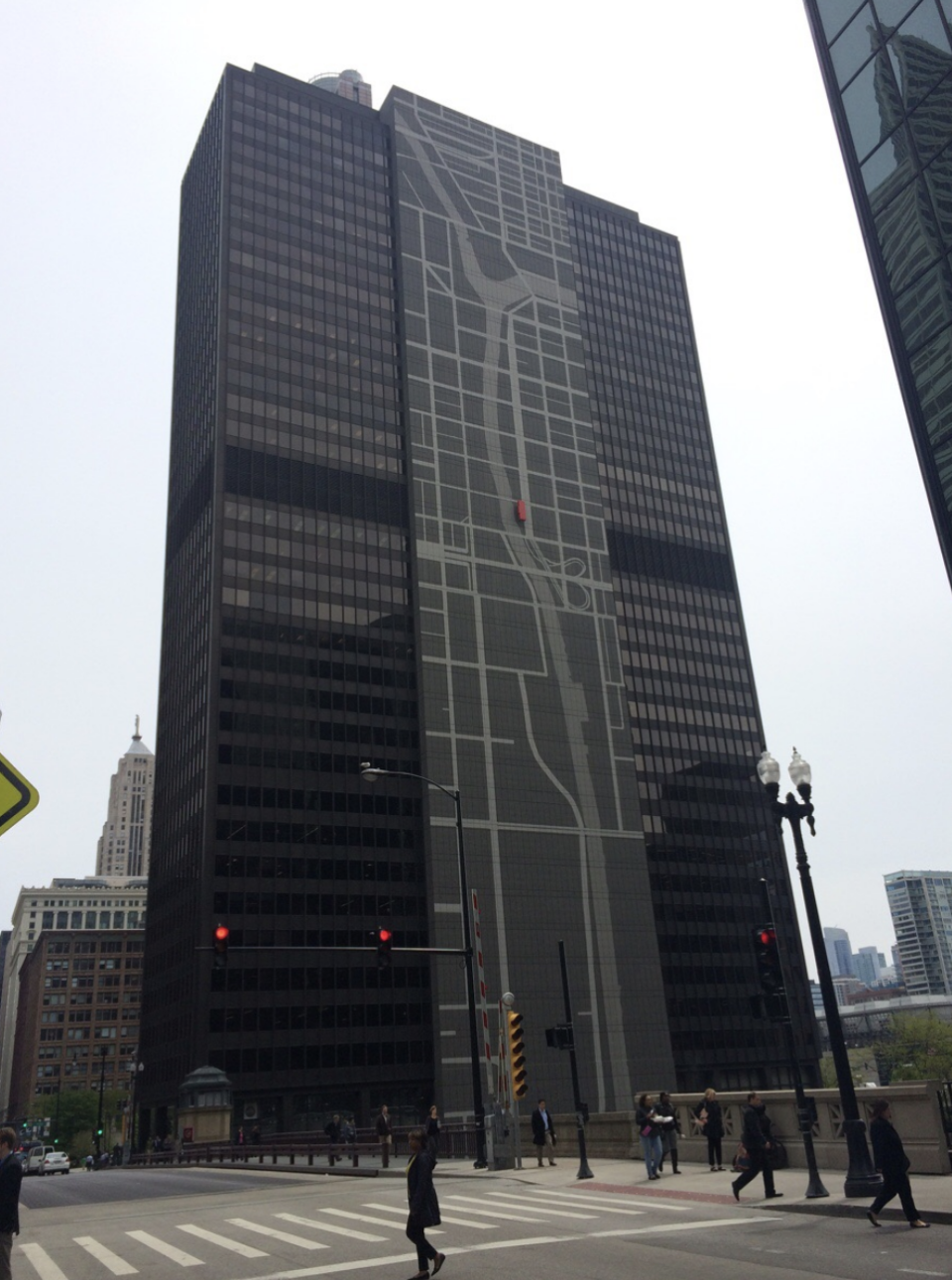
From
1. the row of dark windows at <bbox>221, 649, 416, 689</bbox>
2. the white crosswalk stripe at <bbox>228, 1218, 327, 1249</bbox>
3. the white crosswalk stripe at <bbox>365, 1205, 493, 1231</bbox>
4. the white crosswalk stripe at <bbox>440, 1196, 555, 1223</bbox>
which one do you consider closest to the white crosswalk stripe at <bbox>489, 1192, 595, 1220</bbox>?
the white crosswalk stripe at <bbox>440, 1196, 555, 1223</bbox>

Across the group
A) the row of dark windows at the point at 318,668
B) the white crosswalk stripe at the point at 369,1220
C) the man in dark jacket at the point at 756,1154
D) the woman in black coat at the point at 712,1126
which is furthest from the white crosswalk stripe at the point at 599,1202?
the row of dark windows at the point at 318,668

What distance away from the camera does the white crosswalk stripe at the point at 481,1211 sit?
20312 millimetres

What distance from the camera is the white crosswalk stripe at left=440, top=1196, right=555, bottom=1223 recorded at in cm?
2031

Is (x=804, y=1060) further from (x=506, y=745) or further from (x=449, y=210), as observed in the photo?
(x=449, y=210)

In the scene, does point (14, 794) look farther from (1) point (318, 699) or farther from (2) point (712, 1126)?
(1) point (318, 699)

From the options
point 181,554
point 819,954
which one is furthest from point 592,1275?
point 181,554

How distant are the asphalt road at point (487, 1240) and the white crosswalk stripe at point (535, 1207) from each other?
0.15ft

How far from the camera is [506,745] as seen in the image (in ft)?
368

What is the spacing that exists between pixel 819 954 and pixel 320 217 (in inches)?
4740

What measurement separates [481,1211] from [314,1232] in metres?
3.78

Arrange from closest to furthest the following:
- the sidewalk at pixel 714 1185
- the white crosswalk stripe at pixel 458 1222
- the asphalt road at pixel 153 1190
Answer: the sidewalk at pixel 714 1185 < the white crosswalk stripe at pixel 458 1222 < the asphalt road at pixel 153 1190

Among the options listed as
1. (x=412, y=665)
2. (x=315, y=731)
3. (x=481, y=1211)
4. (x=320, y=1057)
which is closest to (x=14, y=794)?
(x=481, y=1211)

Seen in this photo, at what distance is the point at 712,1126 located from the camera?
27.0 metres

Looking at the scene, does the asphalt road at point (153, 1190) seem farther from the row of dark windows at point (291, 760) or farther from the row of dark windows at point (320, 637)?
the row of dark windows at point (320, 637)
